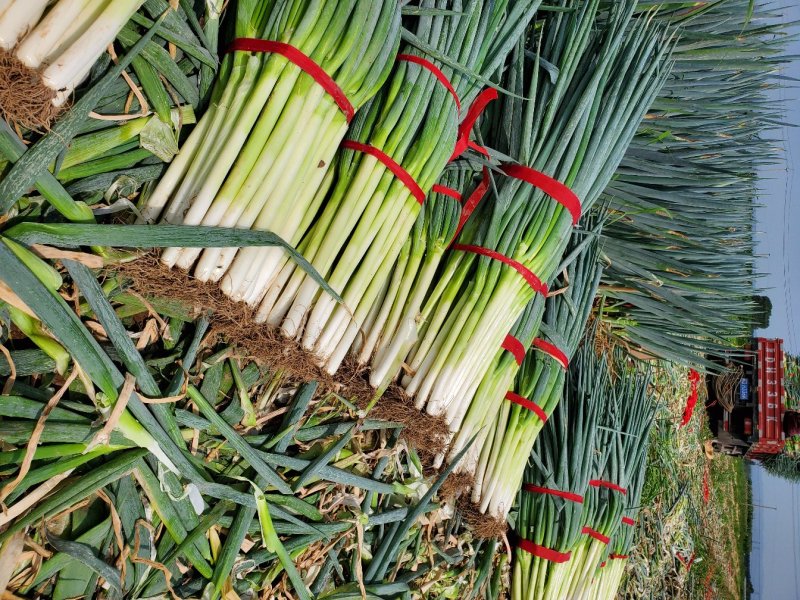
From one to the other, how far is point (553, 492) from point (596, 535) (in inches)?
14.0

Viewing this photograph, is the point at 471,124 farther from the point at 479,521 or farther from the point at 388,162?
the point at 479,521

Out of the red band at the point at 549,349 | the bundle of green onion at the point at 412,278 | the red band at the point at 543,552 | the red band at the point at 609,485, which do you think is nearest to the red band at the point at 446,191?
the bundle of green onion at the point at 412,278

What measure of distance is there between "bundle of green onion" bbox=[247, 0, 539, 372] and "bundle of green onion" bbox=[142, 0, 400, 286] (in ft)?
0.29

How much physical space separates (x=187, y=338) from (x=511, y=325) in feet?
2.22

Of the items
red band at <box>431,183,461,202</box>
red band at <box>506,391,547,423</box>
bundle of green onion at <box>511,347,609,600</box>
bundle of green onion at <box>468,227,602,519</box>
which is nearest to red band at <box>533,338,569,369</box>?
bundle of green onion at <box>468,227,602,519</box>

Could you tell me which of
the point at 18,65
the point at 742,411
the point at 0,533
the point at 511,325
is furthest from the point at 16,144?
the point at 742,411

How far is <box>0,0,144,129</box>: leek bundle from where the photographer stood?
0.64 meters

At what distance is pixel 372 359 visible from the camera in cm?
112

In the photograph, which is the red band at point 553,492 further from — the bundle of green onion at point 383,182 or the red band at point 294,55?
the red band at point 294,55

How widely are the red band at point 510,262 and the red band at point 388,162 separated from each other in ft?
0.82

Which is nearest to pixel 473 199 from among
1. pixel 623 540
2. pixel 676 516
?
pixel 623 540

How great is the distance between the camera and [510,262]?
4.18 ft

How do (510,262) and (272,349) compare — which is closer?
(272,349)

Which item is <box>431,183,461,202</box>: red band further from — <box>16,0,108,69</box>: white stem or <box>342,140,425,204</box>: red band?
<box>16,0,108,69</box>: white stem
